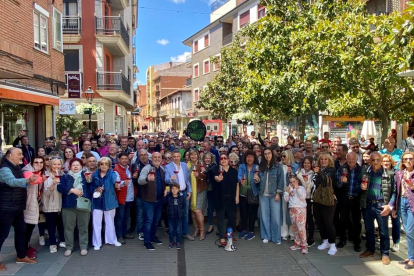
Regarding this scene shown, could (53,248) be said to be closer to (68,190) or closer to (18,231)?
(18,231)

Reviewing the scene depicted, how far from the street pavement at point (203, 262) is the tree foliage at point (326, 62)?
3228 millimetres

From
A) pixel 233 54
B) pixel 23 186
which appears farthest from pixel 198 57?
pixel 23 186

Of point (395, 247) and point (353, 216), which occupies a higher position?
point (353, 216)

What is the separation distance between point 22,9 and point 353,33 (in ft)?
33.0

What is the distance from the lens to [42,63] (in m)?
12.1

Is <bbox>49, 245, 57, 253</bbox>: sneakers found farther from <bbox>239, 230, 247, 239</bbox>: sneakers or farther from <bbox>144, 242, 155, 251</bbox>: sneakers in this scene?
<bbox>239, 230, 247, 239</bbox>: sneakers

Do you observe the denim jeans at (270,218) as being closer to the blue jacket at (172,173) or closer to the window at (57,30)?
the blue jacket at (172,173)

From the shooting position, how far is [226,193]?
20.3ft

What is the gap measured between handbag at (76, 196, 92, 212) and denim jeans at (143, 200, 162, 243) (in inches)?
38.7

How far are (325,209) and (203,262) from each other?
2.33m

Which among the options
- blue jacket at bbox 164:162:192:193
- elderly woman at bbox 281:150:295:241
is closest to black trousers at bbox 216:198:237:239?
blue jacket at bbox 164:162:192:193

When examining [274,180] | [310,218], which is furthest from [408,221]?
[274,180]

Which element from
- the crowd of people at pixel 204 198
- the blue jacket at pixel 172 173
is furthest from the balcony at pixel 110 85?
the blue jacket at pixel 172 173

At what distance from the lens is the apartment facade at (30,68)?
29.4ft
